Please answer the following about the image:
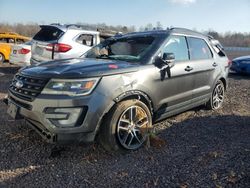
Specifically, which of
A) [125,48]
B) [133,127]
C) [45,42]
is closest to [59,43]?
[45,42]

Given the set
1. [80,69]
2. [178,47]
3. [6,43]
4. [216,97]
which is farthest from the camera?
[6,43]

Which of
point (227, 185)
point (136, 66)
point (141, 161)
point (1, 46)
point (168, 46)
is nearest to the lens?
point (227, 185)

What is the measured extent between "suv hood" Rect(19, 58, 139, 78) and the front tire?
18.5 inches

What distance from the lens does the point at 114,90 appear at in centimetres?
423

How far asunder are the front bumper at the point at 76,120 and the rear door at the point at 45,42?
6090mm

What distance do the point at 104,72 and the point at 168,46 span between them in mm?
1559

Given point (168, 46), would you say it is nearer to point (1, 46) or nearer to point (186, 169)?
point (186, 169)

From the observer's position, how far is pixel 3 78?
11242mm

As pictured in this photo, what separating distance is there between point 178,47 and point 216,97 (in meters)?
1.94

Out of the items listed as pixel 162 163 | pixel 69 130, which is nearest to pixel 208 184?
pixel 162 163

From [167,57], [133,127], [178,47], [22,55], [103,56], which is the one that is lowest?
[22,55]

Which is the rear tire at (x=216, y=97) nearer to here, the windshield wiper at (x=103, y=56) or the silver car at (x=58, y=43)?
the windshield wiper at (x=103, y=56)

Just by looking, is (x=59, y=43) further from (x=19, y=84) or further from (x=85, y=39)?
(x=19, y=84)

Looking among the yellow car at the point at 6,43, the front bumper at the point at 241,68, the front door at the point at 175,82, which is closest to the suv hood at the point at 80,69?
the front door at the point at 175,82
